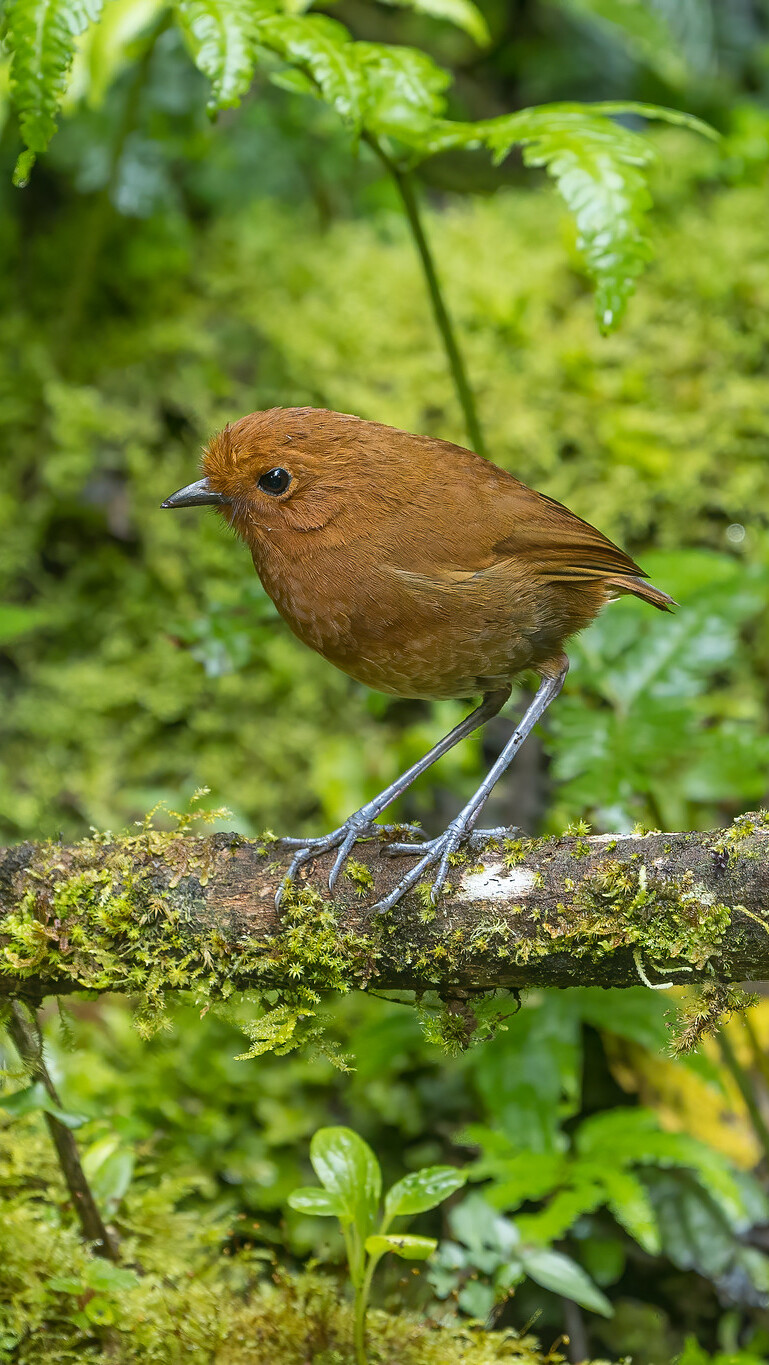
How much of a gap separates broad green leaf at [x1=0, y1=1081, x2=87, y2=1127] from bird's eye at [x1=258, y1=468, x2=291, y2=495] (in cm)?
121

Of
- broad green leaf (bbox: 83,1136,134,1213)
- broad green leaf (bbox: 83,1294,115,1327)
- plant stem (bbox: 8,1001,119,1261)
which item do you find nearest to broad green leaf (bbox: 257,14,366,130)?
plant stem (bbox: 8,1001,119,1261)

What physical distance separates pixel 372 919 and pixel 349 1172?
1.66 feet

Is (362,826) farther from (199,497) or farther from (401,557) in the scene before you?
(199,497)

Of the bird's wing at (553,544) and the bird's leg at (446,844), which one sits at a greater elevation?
the bird's wing at (553,544)

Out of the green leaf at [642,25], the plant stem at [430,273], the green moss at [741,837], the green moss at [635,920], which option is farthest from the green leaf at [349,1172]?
the green leaf at [642,25]

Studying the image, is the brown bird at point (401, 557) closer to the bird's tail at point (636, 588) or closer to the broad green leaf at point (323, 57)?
the bird's tail at point (636, 588)

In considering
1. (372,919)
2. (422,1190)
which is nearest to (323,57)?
(372,919)

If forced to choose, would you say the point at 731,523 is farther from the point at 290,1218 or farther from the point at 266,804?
the point at 290,1218

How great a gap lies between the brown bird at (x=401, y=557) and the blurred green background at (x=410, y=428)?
661mm

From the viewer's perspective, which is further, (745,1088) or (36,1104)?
(745,1088)

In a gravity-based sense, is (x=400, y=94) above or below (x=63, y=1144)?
above

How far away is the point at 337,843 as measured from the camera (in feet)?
7.02

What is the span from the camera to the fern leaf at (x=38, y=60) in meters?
1.90

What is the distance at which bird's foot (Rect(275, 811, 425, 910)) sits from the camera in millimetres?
1993
